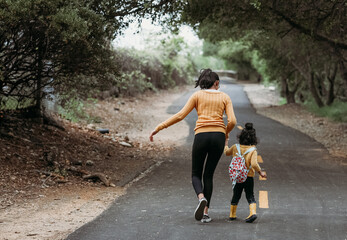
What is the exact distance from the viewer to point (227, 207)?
7902 millimetres

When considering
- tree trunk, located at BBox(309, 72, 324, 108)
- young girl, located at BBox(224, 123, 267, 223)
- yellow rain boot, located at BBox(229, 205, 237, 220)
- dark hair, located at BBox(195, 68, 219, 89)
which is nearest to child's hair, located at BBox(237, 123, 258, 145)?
young girl, located at BBox(224, 123, 267, 223)

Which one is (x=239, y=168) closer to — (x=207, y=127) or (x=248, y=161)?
(x=248, y=161)

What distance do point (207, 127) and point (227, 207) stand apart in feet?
6.08

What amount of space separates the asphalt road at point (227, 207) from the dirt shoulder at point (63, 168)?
416 mm

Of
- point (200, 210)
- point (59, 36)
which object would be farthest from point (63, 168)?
point (200, 210)

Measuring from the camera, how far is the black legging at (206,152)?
21.4 ft

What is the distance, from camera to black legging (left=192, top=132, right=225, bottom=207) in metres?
6.54

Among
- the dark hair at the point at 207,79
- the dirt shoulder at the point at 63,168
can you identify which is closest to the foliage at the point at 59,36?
the dirt shoulder at the point at 63,168

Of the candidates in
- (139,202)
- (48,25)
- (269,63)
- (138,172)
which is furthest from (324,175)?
(269,63)

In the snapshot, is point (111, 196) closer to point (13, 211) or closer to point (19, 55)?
point (13, 211)

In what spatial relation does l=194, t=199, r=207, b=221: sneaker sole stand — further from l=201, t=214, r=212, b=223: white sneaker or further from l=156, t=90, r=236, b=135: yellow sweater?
l=156, t=90, r=236, b=135: yellow sweater

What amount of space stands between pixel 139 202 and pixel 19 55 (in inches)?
174

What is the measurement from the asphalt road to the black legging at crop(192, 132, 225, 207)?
490mm

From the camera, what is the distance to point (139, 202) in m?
8.25
